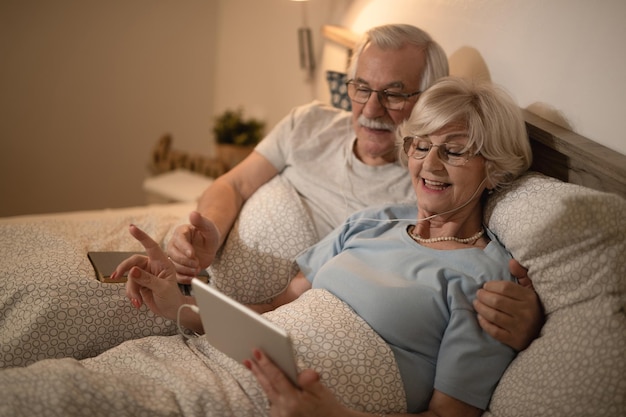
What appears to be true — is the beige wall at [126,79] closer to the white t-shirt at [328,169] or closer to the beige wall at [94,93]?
the beige wall at [94,93]

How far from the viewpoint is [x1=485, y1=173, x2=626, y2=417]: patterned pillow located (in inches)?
41.1

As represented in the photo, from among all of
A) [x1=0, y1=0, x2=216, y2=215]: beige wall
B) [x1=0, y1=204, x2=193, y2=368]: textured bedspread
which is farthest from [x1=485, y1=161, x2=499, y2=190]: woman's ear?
[x1=0, y1=0, x2=216, y2=215]: beige wall

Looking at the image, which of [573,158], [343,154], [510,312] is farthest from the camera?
[343,154]

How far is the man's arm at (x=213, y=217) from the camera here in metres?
1.52

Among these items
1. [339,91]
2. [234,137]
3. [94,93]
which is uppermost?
[339,91]

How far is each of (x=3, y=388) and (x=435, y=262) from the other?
33.8 inches

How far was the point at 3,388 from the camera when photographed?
3.51 feet

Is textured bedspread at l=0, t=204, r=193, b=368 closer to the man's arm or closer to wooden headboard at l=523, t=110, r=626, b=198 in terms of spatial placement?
the man's arm

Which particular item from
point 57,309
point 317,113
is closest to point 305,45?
point 317,113

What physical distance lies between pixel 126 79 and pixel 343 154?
A: 1856 millimetres

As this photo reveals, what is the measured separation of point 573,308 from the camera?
114 centimetres

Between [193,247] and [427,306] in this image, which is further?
[193,247]

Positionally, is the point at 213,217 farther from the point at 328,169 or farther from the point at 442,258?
the point at 442,258

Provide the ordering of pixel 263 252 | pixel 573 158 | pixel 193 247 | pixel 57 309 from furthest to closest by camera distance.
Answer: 1. pixel 263 252
2. pixel 193 247
3. pixel 57 309
4. pixel 573 158
